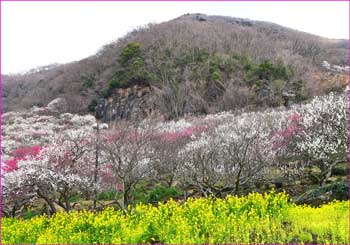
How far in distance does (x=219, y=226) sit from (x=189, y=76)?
4793 centimetres

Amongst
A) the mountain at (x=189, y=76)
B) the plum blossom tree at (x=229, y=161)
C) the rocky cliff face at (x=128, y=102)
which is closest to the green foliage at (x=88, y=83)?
the mountain at (x=189, y=76)

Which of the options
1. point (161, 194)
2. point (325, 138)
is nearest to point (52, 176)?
point (161, 194)

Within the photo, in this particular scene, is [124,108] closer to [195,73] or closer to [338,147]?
[195,73]

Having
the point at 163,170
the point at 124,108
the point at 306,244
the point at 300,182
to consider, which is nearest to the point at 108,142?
the point at 163,170

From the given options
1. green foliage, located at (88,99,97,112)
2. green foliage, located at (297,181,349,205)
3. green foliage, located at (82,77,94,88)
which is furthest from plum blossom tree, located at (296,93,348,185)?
green foliage, located at (82,77,94,88)

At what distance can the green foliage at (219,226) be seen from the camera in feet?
28.1

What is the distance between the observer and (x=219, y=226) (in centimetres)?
889

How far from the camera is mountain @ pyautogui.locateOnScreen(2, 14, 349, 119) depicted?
4625cm

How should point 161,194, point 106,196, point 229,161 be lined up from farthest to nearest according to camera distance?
point 106,196 → point 161,194 → point 229,161

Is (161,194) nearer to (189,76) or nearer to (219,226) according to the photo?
(219,226)

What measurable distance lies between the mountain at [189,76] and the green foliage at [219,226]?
27.7 m

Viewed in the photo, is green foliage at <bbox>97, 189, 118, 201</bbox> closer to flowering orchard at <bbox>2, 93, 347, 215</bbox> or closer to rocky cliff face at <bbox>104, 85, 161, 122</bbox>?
flowering orchard at <bbox>2, 93, 347, 215</bbox>

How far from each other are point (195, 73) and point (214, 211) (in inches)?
1865

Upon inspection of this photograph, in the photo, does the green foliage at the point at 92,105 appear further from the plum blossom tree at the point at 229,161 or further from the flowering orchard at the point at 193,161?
the plum blossom tree at the point at 229,161
